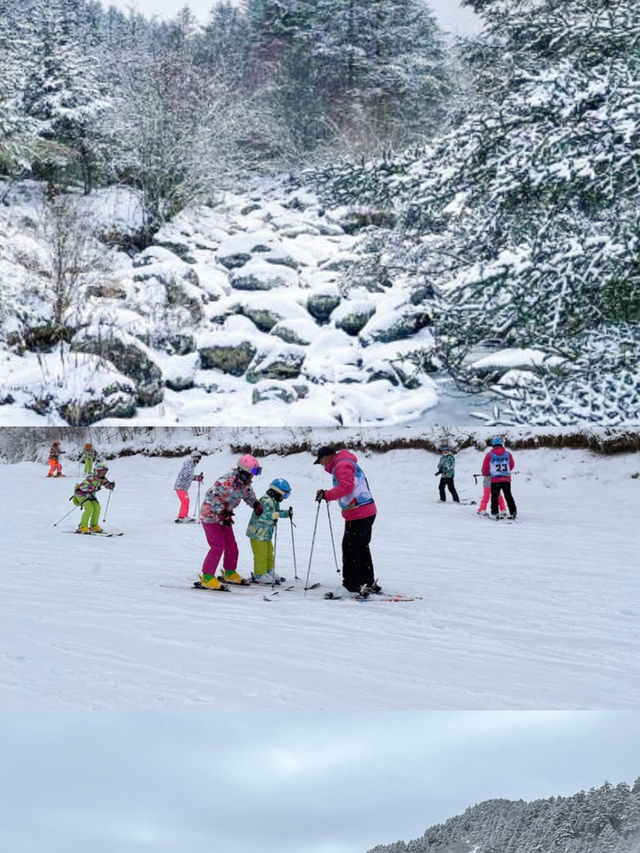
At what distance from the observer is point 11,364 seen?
24.2 feet

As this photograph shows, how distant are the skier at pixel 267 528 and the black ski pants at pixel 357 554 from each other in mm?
682

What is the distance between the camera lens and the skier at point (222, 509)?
19.7 feet

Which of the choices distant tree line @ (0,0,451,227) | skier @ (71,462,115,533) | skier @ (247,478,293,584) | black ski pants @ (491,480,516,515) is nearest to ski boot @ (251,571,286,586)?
skier @ (247,478,293,584)

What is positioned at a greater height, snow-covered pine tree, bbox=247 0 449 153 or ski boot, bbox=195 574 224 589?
snow-covered pine tree, bbox=247 0 449 153

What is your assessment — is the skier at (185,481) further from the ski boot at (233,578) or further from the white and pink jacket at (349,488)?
the white and pink jacket at (349,488)

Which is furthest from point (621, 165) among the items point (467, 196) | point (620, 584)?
point (620, 584)

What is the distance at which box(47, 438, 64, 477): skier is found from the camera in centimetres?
806

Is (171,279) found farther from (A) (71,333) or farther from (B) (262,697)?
(B) (262,697)

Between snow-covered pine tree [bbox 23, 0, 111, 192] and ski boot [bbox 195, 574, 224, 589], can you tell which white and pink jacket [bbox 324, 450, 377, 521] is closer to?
ski boot [bbox 195, 574, 224, 589]

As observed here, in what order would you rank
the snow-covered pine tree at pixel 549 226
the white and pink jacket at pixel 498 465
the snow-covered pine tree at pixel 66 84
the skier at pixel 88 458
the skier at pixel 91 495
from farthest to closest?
1. the white and pink jacket at pixel 498 465
2. the snow-covered pine tree at pixel 66 84
3. the skier at pixel 91 495
4. the skier at pixel 88 458
5. the snow-covered pine tree at pixel 549 226

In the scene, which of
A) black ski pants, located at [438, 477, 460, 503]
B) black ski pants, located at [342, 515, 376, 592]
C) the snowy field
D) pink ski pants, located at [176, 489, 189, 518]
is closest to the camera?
the snowy field

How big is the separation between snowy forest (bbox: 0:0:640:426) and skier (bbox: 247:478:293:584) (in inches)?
39.4

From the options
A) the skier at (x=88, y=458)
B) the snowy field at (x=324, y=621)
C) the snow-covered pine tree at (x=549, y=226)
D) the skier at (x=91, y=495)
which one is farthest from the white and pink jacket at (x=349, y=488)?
the skier at (x=91, y=495)

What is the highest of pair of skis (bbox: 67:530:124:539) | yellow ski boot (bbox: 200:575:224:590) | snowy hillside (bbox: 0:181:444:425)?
snowy hillside (bbox: 0:181:444:425)
